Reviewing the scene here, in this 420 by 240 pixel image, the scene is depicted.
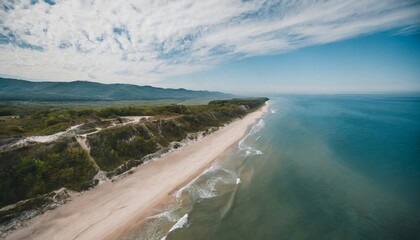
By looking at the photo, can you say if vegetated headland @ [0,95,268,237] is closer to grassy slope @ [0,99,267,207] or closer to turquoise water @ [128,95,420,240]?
grassy slope @ [0,99,267,207]

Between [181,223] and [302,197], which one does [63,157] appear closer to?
[181,223]

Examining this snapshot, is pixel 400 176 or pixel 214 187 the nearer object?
pixel 214 187

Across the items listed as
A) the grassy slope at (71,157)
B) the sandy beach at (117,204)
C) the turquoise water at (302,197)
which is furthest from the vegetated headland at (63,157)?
the turquoise water at (302,197)

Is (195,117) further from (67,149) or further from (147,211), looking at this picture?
(147,211)

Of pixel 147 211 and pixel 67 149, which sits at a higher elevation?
pixel 67 149

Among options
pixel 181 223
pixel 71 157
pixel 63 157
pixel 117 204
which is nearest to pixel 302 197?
pixel 181 223

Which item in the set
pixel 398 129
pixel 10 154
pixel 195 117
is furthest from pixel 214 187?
pixel 398 129
